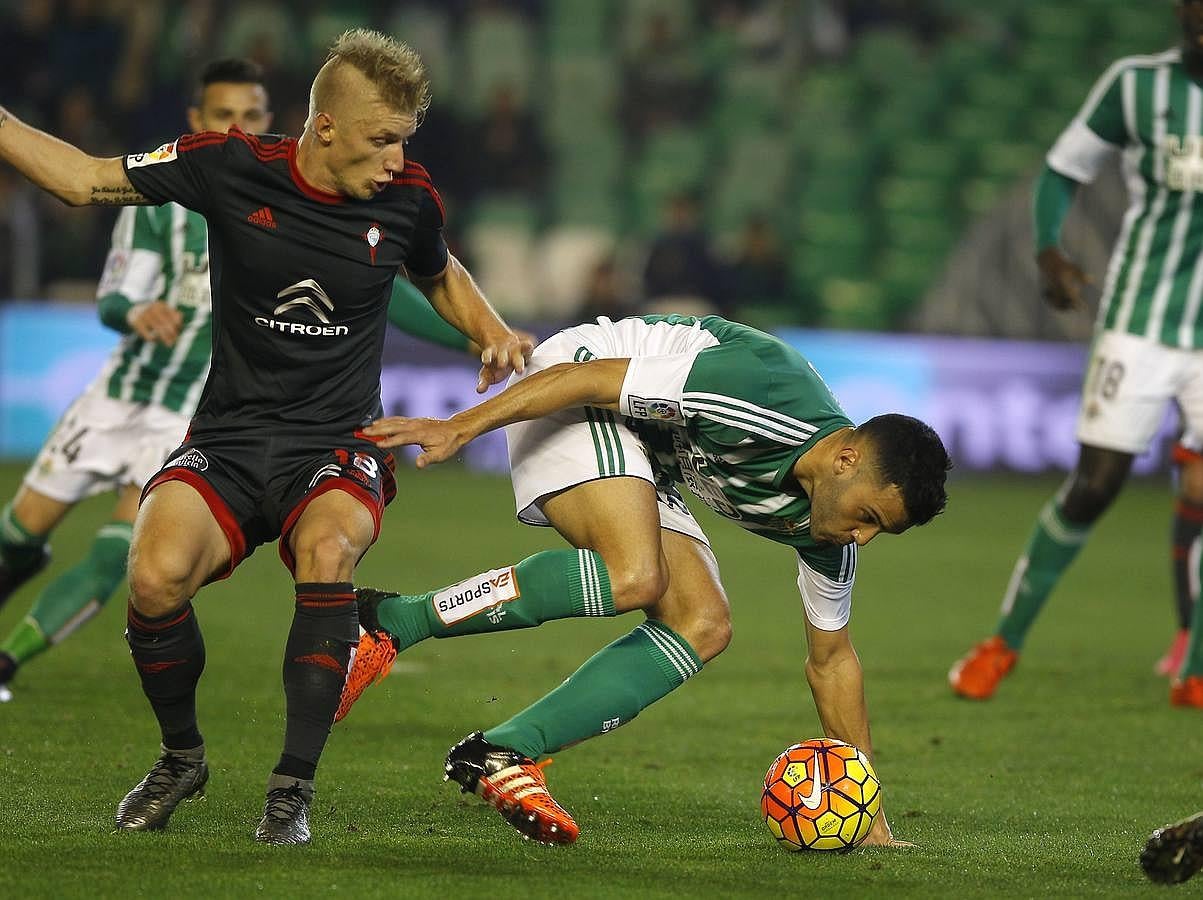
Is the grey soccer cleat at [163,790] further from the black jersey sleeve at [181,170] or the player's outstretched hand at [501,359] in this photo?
the black jersey sleeve at [181,170]

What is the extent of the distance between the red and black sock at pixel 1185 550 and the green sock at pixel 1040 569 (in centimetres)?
93

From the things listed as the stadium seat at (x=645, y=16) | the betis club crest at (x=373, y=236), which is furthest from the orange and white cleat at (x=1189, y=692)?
the stadium seat at (x=645, y=16)

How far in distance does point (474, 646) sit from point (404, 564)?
1988 mm

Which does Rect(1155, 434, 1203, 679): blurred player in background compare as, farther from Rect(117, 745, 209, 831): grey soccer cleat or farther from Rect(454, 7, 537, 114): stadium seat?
Rect(454, 7, 537, 114): stadium seat

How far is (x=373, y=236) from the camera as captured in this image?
15.2 ft

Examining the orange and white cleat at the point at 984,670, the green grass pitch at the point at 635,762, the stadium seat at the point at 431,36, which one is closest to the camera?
the green grass pitch at the point at 635,762

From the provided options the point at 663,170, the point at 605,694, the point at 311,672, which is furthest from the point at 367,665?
the point at 663,170

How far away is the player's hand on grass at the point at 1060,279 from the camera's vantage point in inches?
287

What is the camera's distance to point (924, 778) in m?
5.64

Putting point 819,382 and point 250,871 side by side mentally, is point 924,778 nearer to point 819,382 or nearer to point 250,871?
point 819,382

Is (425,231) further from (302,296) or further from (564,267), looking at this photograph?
(564,267)

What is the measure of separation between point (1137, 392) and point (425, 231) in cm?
349

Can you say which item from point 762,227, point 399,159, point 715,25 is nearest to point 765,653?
point 399,159

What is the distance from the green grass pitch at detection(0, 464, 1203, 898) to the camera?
13.3ft
